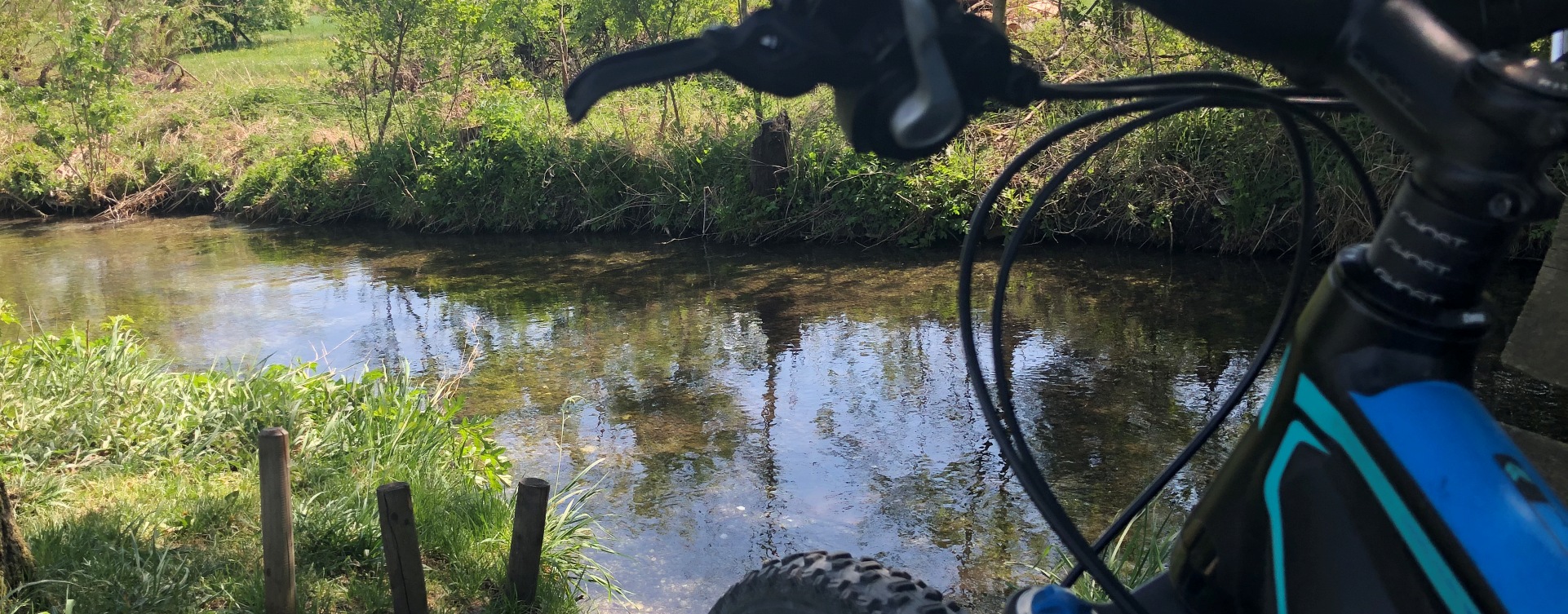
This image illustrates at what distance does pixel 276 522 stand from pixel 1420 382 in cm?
282

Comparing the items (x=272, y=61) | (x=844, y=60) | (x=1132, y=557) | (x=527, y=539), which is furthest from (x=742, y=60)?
(x=272, y=61)

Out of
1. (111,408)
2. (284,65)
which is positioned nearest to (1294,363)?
(111,408)

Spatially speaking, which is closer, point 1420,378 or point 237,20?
point 1420,378

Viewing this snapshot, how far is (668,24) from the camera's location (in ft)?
40.2

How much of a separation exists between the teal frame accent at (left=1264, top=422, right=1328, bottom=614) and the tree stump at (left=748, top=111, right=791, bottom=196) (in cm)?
994

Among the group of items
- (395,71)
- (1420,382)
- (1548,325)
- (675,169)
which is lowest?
(675,169)

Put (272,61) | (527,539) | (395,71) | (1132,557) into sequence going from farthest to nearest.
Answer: (272,61)
(395,71)
(1132,557)
(527,539)

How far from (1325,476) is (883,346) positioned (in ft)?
20.8

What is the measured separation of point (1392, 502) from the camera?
0.86m

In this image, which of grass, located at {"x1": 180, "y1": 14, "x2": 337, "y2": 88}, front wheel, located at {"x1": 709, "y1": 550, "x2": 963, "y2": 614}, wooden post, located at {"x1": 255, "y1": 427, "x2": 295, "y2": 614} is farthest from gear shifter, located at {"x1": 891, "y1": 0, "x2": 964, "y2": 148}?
grass, located at {"x1": 180, "y1": 14, "x2": 337, "y2": 88}

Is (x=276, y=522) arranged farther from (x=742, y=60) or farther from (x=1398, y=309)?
(x=1398, y=309)

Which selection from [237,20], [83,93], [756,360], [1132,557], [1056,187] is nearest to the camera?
[1056,187]

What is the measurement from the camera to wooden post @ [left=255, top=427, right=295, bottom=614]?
2920 millimetres

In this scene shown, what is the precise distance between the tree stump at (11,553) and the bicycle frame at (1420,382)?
3.02 meters
